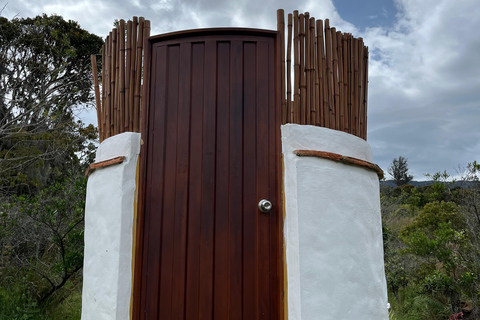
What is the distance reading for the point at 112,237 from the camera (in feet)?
10.6

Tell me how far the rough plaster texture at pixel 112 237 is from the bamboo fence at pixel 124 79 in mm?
186

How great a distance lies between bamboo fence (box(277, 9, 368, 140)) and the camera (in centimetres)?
330

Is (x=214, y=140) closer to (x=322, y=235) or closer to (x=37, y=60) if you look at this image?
(x=322, y=235)

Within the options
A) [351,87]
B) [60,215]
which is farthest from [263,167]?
[60,215]

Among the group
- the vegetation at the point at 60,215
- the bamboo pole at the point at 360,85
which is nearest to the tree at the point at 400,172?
the vegetation at the point at 60,215

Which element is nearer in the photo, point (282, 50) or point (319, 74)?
point (282, 50)

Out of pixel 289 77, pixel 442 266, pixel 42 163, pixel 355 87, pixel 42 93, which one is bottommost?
pixel 442 266

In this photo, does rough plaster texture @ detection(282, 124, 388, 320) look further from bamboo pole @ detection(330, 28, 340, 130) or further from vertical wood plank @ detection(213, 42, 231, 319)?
vertical wood plank @ detection(213, 42, 231, 319)

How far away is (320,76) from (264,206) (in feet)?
4.05

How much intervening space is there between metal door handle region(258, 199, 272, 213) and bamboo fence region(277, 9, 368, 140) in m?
0.66

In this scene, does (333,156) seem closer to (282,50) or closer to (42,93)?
(282,50)

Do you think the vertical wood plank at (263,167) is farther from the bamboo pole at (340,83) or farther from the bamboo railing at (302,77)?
the bamboo pole at (340,83)

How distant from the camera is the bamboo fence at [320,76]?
3.30 metres

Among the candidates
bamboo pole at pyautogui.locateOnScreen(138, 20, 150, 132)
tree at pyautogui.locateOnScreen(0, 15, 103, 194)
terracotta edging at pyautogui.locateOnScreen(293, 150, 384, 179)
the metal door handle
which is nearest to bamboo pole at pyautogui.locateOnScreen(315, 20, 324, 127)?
terracotta edging at pyautogui.locateOnScreen(293, 150, 384, 179)
